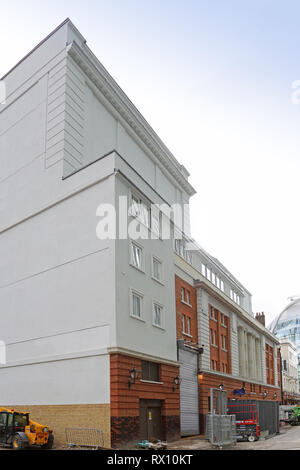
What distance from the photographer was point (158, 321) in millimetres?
32406

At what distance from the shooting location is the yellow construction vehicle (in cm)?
2394

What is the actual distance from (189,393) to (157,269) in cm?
1032

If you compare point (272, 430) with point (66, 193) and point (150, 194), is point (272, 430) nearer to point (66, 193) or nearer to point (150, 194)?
point (150, 194)

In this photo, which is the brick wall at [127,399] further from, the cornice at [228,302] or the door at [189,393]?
the cornice at [228,302]

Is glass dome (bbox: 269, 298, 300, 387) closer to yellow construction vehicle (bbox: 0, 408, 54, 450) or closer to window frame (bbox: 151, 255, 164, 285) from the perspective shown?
window frame (bbox: 151, 255, 164, 285)

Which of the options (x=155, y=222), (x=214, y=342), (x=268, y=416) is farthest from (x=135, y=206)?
(x=268, y=416)

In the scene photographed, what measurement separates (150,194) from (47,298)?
9856 mm

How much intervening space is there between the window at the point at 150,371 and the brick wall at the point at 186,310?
6.40 metres

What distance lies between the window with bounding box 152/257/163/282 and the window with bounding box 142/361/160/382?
564 centimetres

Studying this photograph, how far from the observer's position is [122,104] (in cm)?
4081

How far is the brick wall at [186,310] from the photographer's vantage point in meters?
38.0

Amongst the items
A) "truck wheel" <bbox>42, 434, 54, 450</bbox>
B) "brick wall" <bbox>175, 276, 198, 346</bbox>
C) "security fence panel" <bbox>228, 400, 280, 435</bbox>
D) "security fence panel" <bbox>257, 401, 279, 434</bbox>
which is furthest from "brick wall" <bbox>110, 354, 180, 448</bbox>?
"security fence panel" <bbox>257, 401, 279, 434</bbox>

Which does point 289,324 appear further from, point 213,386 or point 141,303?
point 141,303
